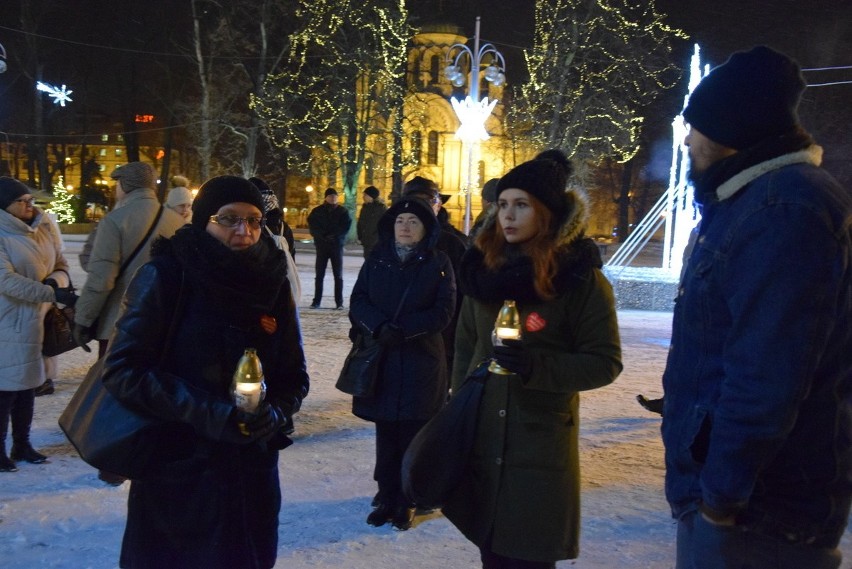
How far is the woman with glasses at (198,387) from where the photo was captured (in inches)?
94.8

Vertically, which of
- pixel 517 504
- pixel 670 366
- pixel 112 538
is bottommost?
pixel 112 538

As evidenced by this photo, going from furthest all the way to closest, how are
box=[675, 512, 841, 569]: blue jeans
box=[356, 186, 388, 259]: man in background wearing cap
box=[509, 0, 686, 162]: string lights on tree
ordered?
box=[509, 0, 686, 162]: string lights on tree, box=[356, 186, 388, 259]: man in background wearing cap, box=[675, 512, 841, 569]: blue jeans

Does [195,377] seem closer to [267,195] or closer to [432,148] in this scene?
[267,195]

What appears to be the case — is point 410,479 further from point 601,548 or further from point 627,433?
point 627,433

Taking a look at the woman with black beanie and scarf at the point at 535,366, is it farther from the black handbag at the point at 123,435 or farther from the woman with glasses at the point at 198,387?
the black handbag at the point at 123,435

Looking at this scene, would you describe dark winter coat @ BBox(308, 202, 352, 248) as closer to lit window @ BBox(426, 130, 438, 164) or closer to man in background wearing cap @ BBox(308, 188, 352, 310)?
man in background wearing cap @ BBox(308, 188, 352, 310)

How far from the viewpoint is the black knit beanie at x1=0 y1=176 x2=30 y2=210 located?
16.9 ft

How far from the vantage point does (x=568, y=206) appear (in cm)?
293

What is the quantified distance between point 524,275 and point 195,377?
47.8 inches

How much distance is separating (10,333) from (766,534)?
15.9ft

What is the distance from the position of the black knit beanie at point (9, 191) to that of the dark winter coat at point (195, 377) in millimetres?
3229

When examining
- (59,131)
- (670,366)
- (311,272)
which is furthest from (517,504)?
(59,131)

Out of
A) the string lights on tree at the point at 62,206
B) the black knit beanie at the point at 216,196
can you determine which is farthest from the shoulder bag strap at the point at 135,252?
the string lights on tree at the point at 62,206

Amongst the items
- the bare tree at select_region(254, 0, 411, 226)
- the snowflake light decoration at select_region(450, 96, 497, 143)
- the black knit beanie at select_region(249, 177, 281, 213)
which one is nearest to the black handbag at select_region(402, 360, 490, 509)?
the black knit beanie at select_region(249, 177, 281, 213)
